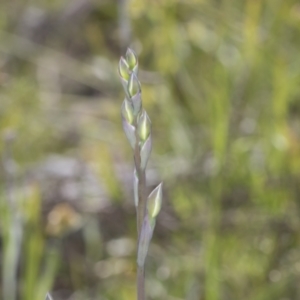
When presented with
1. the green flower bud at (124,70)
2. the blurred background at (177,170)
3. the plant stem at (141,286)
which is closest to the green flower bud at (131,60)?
the green flower bud at (124,70)

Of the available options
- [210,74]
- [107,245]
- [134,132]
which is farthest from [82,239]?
[134,132]

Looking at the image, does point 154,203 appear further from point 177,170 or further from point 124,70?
point 177,170

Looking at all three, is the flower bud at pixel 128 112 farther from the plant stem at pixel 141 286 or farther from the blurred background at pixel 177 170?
the blurred background at pixel 177 170

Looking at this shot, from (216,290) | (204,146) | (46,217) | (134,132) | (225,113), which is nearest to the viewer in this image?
(134,132)

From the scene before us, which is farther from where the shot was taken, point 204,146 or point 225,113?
point 204,146

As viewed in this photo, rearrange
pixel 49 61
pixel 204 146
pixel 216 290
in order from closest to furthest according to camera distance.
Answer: pixel 216 290 < pixel 204 146 < pixel 49 61

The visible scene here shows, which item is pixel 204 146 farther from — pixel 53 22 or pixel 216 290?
pixel 53 22

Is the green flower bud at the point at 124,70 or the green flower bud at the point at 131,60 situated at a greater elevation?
the green flower bud at the point at 131,60

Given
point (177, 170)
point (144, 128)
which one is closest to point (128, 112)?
point (144, 128)
